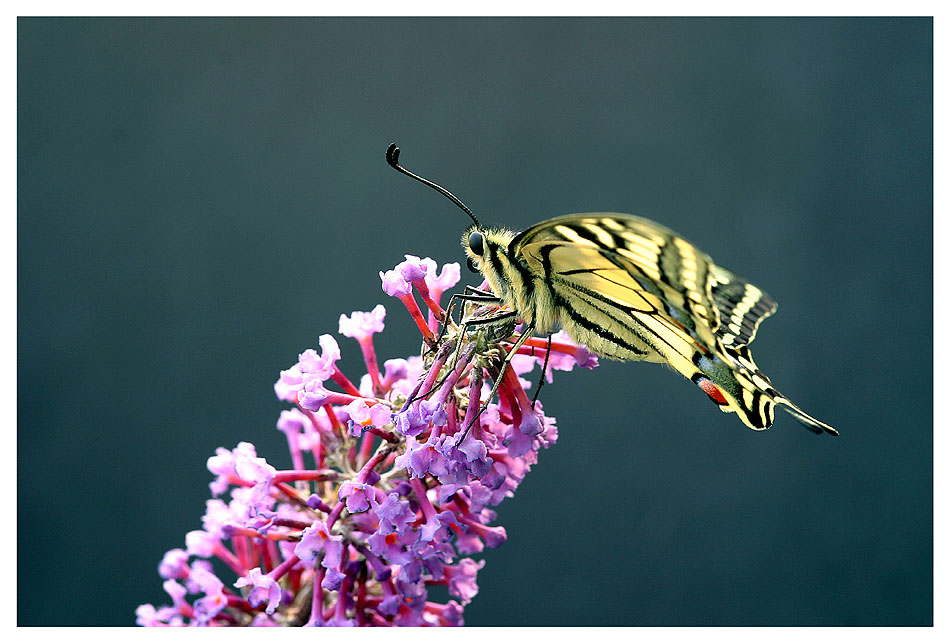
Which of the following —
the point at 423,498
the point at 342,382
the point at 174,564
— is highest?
the point at 342,382

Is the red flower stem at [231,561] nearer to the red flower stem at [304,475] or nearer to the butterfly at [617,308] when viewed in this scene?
the red flower stem at [304,475]

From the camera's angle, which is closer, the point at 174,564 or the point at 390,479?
the point at 390,479

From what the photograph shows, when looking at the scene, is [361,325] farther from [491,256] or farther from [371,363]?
[491,256]

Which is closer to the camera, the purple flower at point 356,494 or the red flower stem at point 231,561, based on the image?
the purple flower at point 356,494

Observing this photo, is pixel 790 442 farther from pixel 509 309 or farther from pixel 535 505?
pixel 509 309

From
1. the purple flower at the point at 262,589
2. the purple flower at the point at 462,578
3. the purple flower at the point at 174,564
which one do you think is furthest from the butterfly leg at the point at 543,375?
the purple flower at the point at 174,564

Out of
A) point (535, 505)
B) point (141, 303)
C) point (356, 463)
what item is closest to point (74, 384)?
point (141, 303)

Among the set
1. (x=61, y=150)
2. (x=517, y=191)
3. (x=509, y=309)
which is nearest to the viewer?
(x=509, y=309)

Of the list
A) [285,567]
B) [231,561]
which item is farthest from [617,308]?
[231,561]
